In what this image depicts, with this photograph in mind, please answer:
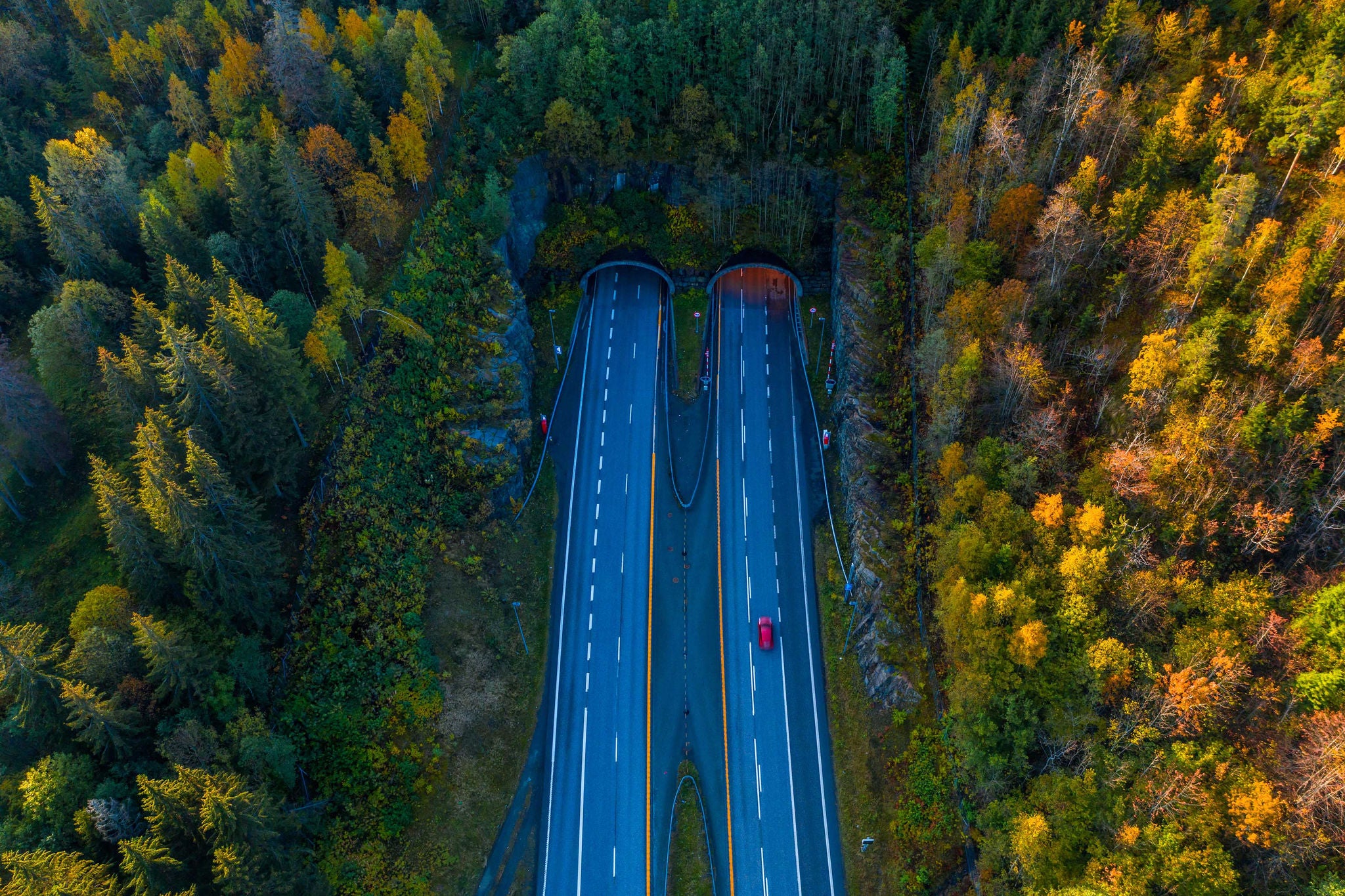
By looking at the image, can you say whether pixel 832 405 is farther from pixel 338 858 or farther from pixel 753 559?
pixel 338 858

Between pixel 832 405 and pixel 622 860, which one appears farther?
pixel 832 405

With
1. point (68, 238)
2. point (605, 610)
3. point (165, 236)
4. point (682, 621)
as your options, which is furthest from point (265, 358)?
point (682, 621)

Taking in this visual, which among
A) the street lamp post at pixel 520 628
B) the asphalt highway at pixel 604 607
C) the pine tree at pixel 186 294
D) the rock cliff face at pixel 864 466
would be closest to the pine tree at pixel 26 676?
the pine tree at pixel 186 294

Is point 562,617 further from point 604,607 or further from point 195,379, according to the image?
point 195,379

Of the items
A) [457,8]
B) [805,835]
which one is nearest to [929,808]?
[805,835]

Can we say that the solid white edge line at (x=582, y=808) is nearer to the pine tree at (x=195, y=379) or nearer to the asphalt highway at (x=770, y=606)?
the asphalt highway at (x=770, y=606)

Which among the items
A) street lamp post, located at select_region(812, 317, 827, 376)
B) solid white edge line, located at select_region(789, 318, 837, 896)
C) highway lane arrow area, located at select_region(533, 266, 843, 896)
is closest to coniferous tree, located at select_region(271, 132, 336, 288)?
highway lane arrow area, located at select_region(533, 266, 843, 896)
